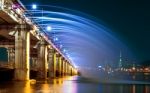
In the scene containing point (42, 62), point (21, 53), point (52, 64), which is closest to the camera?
point (21, 53)

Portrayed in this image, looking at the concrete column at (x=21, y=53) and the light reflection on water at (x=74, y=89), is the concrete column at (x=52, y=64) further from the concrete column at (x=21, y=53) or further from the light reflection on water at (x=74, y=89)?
the light reflection on water at (x=74, y=89)

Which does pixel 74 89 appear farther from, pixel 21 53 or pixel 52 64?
pixel 52 64

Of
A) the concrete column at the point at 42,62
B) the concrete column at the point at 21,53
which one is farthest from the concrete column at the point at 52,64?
the concrete column at the point at 21,53

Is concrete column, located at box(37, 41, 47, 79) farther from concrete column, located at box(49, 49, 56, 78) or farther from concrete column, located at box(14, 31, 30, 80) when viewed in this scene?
concrete column, located at box(14, 31, 30, 80)

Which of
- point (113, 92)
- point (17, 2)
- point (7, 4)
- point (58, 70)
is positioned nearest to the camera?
point (113, 92)

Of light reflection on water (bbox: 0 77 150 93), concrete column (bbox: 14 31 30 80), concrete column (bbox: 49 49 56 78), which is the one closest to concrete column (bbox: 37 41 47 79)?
concrete column (bbox: 49 49 56 78)

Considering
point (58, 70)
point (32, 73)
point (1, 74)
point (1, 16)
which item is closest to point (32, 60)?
point (58, 70)

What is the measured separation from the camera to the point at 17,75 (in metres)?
68.8

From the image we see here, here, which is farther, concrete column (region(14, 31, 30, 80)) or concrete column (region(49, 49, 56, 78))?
concrete column (region(49, 49, 56, 78))

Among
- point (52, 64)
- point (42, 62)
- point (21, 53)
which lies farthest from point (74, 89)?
point (52, 64)

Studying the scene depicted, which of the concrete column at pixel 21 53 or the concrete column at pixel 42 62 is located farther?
the concrete column at pixel 42 62

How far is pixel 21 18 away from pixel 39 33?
29608 millimetres

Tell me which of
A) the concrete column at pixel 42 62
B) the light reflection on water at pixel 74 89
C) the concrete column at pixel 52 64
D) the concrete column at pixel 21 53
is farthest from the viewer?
the concrete column at pixel 52 64

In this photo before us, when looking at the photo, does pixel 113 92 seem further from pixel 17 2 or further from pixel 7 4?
pixel 17 2
